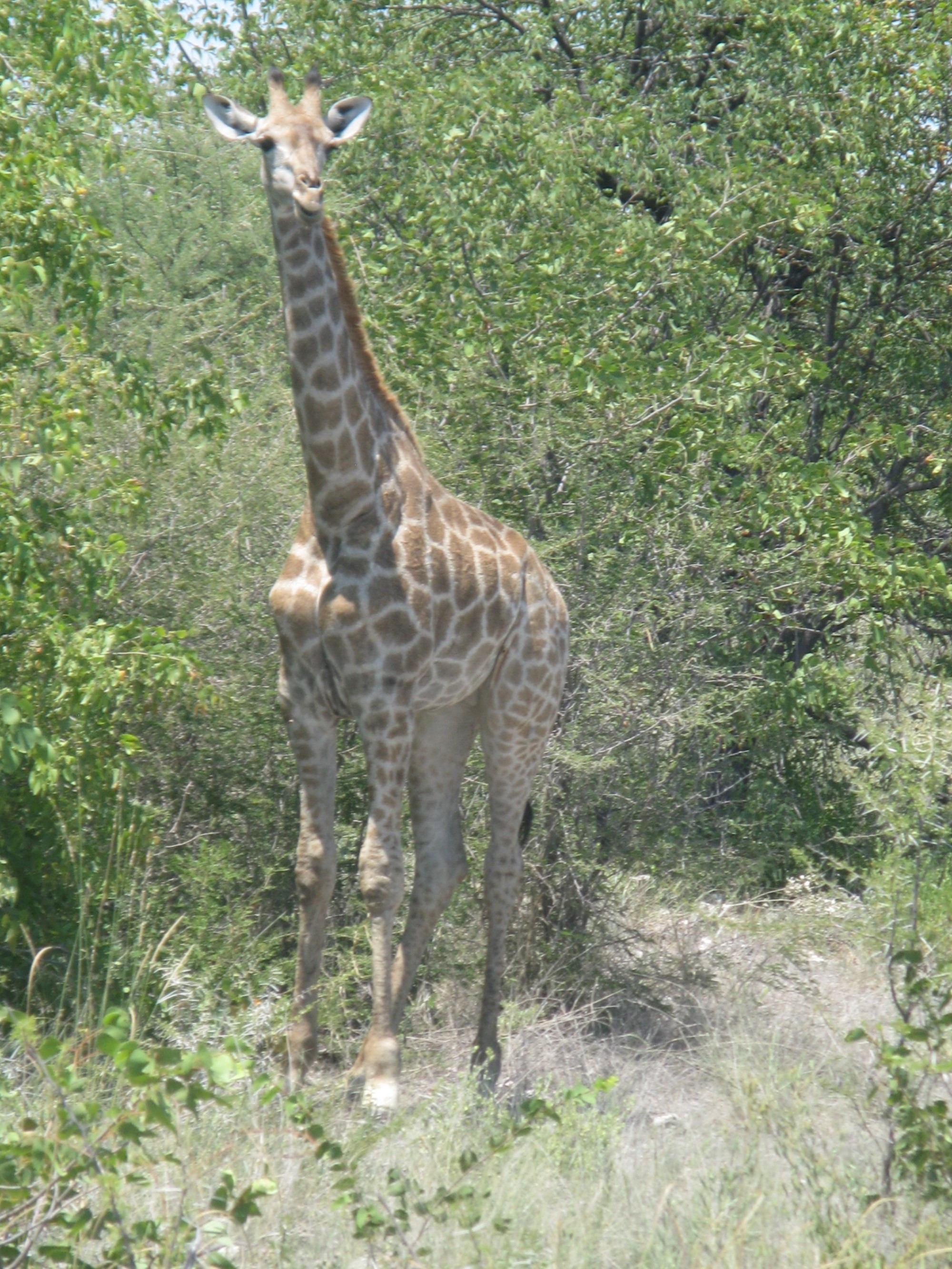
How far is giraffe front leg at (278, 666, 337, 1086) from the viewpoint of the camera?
5000mm

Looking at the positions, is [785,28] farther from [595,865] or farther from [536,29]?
[595,865]

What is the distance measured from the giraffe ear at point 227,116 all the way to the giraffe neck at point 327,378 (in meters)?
0.33

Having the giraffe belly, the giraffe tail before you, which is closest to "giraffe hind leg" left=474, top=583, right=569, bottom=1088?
the giraffe belly

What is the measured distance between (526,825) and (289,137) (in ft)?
10.8

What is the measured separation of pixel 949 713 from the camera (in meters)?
4.73

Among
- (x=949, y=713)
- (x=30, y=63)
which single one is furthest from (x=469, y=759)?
(x=30, y=63)

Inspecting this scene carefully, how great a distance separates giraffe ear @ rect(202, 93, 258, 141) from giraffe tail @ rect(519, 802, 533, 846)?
315 cm

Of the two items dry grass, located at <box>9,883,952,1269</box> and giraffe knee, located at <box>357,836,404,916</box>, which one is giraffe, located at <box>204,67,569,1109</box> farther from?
dry grass, located at <box>9,883,952,1269</box>

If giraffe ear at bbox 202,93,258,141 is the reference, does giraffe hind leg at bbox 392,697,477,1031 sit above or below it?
below

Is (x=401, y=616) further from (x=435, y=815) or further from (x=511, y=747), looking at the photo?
(x=435, y=815)

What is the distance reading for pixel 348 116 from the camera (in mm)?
4902

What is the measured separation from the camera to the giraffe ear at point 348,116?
15.8ft

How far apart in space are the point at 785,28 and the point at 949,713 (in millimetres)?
5203

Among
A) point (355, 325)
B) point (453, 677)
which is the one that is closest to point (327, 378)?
point (355, 325)
